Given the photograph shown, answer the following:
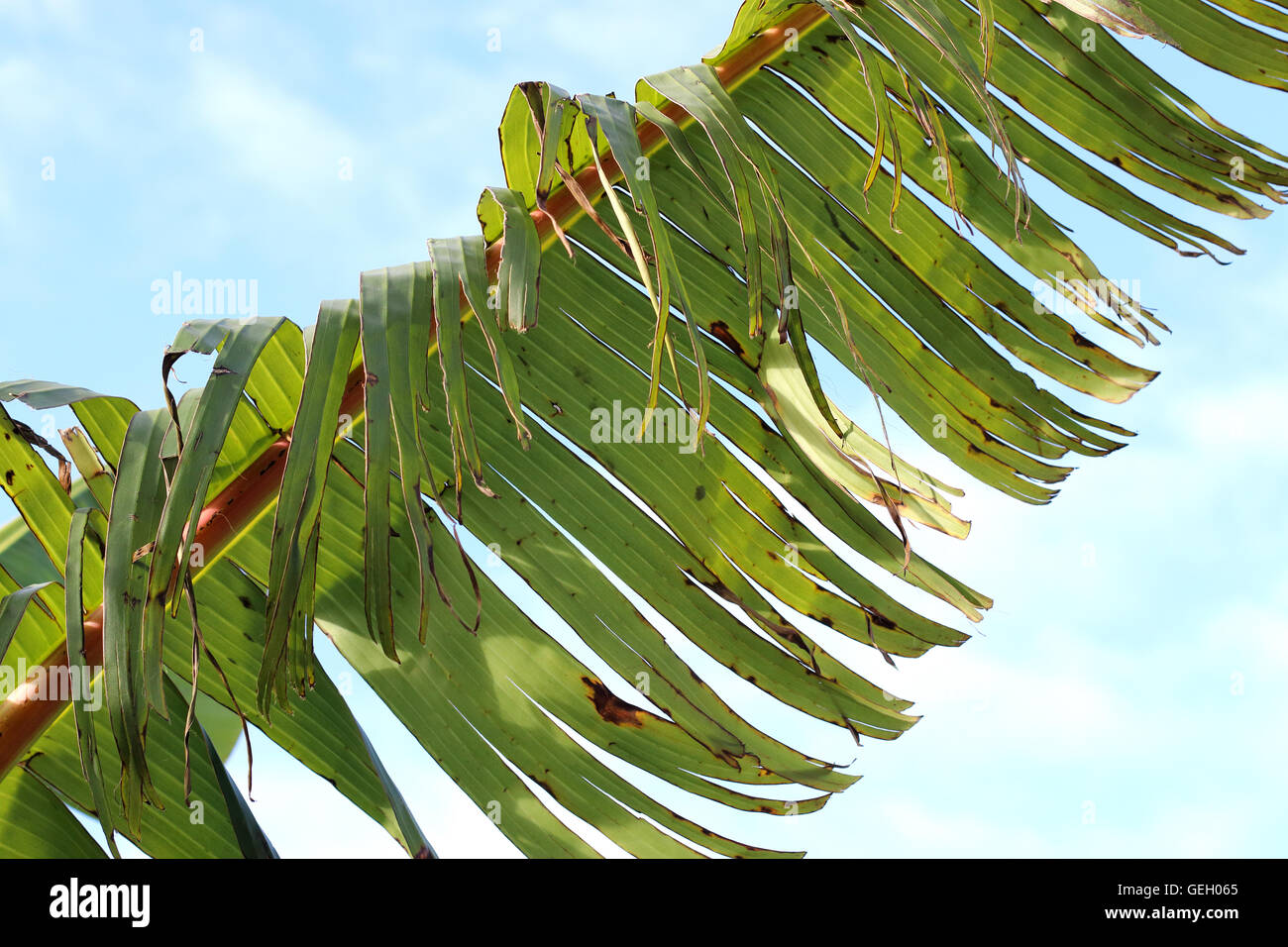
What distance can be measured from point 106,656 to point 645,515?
0.68 meters

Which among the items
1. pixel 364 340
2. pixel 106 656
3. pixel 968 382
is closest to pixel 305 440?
pixel 364 340

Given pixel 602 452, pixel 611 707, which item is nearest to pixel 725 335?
pixel 602 452

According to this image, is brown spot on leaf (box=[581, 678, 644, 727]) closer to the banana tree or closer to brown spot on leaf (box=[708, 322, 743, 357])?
the banana tree

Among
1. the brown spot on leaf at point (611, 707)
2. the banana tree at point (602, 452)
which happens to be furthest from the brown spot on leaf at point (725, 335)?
the brown spot on leaf at point (611, 707)

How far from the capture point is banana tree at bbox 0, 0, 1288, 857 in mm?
916

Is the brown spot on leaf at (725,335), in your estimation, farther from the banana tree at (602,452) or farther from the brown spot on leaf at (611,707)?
the brown spot on leaf at (611,707)

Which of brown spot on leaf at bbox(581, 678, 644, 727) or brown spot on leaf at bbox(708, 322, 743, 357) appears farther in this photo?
brown spot on leaf at bbox(708, 322, 743, 357)

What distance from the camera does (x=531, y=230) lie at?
980mm

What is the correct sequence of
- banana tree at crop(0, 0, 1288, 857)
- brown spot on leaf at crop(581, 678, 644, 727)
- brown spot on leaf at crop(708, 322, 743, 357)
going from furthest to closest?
brown spot on leaf at crop(708, 322, 743, 357), brown spot on leaf at crop(581, 678, 644, 727), banana tree at crop(0, 0, 1288, 857)

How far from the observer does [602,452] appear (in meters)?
1.29

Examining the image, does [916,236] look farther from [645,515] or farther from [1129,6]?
[645,515]

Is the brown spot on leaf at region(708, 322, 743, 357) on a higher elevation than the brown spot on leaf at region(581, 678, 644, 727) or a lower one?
higher

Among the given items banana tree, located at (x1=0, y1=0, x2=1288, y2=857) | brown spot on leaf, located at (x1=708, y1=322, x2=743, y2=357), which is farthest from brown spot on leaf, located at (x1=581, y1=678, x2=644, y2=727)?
brown spot on leaf, located at (x1=708, y1=322, x2=743, y2=357)

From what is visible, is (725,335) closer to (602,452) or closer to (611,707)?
(602,452)
